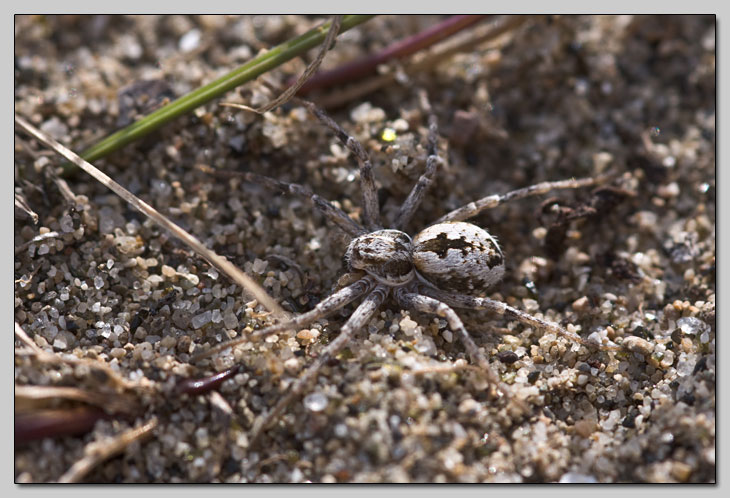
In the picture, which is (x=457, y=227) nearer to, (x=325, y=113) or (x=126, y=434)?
(x=325, y=113)

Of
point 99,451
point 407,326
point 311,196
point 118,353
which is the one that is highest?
point 311,196

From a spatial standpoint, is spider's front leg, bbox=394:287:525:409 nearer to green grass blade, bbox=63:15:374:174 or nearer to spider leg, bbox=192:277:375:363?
spider leg, bbox=192:277:375:363

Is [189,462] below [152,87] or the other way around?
below

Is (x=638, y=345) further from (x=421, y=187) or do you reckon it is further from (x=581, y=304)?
(x=421, y=187)

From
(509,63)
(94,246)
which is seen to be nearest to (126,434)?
(94,246)

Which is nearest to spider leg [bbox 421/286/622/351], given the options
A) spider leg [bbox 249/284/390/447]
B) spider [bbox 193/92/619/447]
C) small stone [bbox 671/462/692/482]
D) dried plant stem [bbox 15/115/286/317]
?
spider [bbox 193/92/619/447]

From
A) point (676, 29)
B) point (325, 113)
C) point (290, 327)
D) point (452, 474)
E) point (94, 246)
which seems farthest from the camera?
point (676, 29)

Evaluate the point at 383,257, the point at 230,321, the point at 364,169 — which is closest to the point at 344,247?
the point at 383,257
